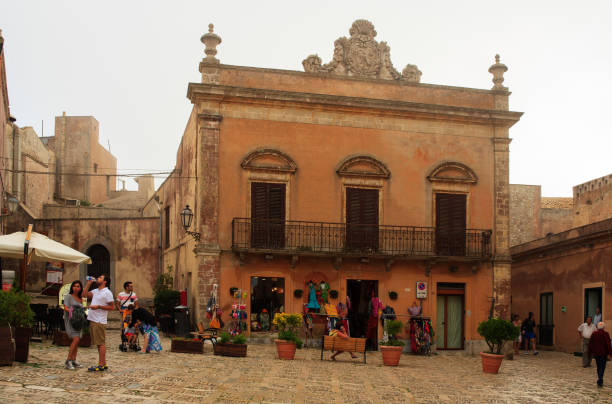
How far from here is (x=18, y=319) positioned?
38.8 ft

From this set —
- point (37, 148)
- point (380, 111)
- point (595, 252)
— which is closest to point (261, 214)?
point (380, 111)

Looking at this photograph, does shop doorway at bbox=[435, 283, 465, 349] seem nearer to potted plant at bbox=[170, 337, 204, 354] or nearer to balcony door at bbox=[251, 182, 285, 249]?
balcony door at bbox=[251, 182, 285, 249]

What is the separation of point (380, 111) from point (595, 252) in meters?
8.24

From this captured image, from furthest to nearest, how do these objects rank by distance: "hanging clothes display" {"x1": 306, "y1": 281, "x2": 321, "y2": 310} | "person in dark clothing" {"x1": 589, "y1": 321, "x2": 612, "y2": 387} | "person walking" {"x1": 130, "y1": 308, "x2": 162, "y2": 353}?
"hanging clothes display" {"x1": 306, "y1": 281, "x2": 321, "y2": 310} → "person walking" {"x1": 130, "y1": 308, "x2": 162, "y2": 353} → "person in dark clothing" {"x1": 589, "y1": 321, "x2": 612, "y2": 387}

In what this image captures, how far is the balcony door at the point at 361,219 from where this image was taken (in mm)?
21359

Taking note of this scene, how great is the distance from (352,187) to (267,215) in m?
2.82

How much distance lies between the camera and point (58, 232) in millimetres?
28625

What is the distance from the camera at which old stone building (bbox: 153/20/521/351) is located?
20562 millimetres

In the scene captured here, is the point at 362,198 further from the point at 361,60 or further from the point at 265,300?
the point at 361,60

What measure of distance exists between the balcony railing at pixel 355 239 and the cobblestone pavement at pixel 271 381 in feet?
12.2

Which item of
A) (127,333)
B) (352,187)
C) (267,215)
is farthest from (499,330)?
(127,333)

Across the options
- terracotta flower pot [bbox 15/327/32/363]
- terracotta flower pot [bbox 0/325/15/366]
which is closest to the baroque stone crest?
terracotta flower pot [bbox 15/327/32/363]

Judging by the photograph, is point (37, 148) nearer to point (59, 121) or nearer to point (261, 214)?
point (59, 121)

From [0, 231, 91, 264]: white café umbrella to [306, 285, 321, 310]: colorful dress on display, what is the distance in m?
6.88
